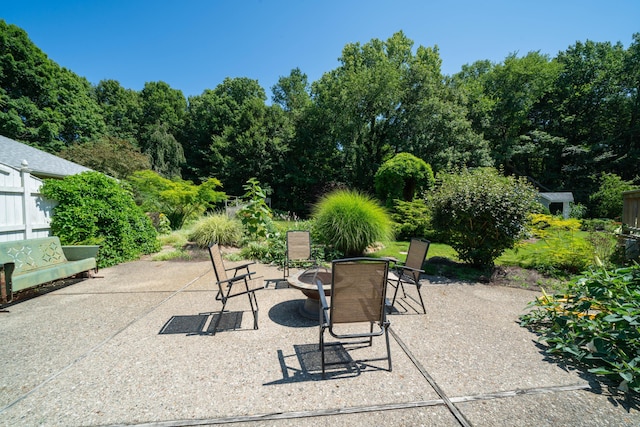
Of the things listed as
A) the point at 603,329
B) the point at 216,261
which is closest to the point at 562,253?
the point at 603,329

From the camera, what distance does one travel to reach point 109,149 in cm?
1563

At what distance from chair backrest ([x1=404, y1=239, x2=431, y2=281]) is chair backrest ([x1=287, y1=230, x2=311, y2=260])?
6.91 ft

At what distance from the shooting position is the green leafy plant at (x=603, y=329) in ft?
7.63

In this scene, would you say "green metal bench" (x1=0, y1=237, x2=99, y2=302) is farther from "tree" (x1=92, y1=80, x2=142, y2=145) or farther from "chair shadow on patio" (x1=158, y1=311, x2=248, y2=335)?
"tree" (x1=92, y1=80, x2=142, y2=145)

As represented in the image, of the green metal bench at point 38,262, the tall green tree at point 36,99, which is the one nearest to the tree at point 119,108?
the tall green tree at point 36,99

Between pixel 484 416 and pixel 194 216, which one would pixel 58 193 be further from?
pixel 484 416

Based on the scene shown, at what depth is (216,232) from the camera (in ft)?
26.6

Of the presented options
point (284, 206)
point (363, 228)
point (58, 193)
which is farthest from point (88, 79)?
point (363, 228)

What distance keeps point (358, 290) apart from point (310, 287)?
1.00 m

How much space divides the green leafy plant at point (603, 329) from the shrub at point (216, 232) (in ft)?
23.9

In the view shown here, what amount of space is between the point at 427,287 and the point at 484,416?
3189 mm

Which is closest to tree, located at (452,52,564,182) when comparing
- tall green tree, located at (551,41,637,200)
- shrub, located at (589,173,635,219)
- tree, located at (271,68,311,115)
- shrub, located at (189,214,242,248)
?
tall green tree, located at (551,41,637,200)

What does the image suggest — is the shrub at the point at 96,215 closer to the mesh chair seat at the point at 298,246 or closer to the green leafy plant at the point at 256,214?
the green leafy plant at the point at 256,214

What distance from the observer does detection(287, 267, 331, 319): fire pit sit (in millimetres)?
3383
